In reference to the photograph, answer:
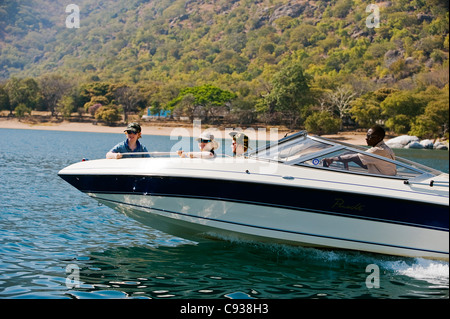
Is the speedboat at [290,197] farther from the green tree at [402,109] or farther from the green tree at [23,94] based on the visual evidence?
the green tree at [23,94]

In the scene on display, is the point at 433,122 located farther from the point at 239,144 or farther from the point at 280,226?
the point at 280,226

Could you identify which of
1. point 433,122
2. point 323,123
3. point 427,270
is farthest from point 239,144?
point 323,123

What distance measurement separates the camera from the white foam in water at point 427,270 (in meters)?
6.24

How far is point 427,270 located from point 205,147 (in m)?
3.39

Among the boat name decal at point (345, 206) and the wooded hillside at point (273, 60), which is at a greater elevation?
the wooded hillside at point (273, 60)

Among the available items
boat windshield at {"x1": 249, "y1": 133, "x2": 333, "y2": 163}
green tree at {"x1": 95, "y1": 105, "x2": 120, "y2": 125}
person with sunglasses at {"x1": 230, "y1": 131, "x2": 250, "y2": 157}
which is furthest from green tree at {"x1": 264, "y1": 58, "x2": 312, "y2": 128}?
boat windshield at {"x1": 249, "y1": 133, "x2": 333, "y2": 163}

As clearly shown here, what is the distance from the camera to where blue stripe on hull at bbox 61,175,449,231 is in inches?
237

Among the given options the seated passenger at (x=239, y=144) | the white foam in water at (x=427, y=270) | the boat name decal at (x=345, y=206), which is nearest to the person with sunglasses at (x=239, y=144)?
the seated passenger at (x=239, y=144)

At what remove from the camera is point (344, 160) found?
21.7 feet

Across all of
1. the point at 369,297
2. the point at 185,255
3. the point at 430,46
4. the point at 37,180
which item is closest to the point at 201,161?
the point at 185,255

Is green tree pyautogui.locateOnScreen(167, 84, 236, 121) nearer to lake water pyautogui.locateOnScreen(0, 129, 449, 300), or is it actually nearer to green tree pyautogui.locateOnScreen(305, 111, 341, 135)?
green tree pyautogui.locateOnScreen(305, 111, 341, 135)

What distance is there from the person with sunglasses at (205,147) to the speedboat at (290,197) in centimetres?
17
